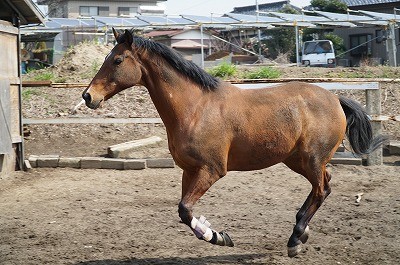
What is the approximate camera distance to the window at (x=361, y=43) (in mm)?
39941

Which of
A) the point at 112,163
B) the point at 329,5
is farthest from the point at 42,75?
the point at 329,5

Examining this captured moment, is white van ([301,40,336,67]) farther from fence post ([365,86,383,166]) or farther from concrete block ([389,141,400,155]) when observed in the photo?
fence post ([365,86,383,166])

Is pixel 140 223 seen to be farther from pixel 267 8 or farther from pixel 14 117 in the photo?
pixel 267 8

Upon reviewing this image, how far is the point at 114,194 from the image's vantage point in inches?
354

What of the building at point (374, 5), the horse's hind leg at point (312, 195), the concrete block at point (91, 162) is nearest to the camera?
the horse's hind leg at point (312, 195)

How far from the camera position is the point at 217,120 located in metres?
5.75

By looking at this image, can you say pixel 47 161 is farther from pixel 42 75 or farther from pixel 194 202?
pixel 42 75

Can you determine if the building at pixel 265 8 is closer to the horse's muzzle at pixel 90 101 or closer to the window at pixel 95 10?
the window at pixel 95 10

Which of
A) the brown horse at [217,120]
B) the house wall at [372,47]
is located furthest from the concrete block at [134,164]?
the house wall at [372,47]

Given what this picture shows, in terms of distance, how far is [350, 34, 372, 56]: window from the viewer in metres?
39.9

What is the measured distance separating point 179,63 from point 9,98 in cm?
556

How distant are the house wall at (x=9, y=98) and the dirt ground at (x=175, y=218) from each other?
0.39 meters

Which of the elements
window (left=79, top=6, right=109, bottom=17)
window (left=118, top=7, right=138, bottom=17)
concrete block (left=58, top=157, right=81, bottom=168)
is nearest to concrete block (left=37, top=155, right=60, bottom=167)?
concrete block (left=58, top=157, right=81, bottom=168)

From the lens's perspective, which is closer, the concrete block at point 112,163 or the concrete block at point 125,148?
the concrete block at point 112,163
